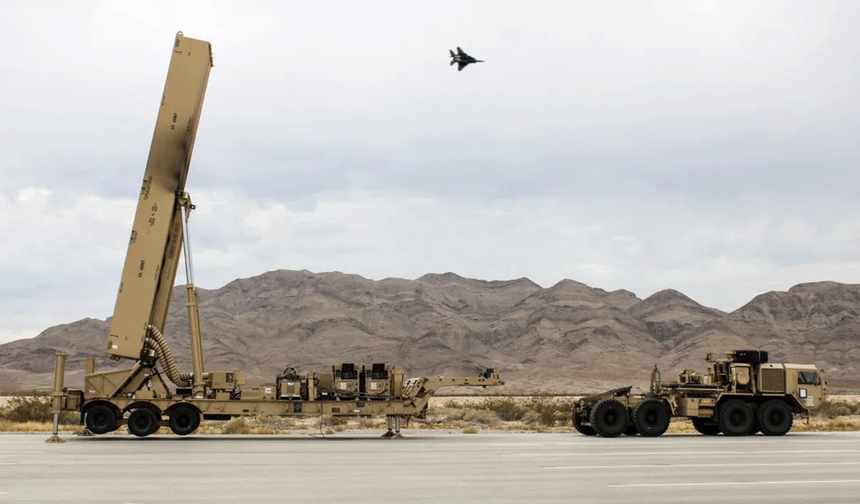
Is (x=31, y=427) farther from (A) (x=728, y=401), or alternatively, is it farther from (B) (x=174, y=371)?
(A) (x=728, y=401)

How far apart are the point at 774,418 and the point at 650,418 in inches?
153

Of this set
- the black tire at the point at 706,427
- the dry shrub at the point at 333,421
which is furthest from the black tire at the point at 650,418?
the dry shrub at the point at 333,421

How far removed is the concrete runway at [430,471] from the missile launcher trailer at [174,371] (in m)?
1.82

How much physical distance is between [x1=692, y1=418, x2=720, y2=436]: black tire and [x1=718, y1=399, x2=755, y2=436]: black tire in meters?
1.16

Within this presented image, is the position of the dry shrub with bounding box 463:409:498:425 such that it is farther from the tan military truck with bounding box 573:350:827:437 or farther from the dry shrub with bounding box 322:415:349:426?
the tan military truck with bounding box 573:350:827:437

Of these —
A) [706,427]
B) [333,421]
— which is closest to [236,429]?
[333,421]

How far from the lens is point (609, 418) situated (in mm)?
28438

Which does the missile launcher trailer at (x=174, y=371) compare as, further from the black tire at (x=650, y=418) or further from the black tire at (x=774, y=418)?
the black tire at (x=774, y=418)

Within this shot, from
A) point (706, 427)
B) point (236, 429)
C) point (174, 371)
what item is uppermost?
point (174, 371)

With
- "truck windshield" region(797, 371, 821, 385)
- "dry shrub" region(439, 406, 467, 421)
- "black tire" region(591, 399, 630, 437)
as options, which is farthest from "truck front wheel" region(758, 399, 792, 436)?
"dry shrub" region(439, 406, 467, 421)

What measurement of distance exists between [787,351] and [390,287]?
56615 millimetres

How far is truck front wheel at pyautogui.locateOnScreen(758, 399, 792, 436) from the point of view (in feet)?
96.1

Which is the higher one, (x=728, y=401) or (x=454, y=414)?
(x=728, y=401)

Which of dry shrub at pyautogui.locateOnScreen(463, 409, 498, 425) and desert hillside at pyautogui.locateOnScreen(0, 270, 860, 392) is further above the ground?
desert hillside at pyautogui.locateOnScreen(0, 270, 860, 392)
